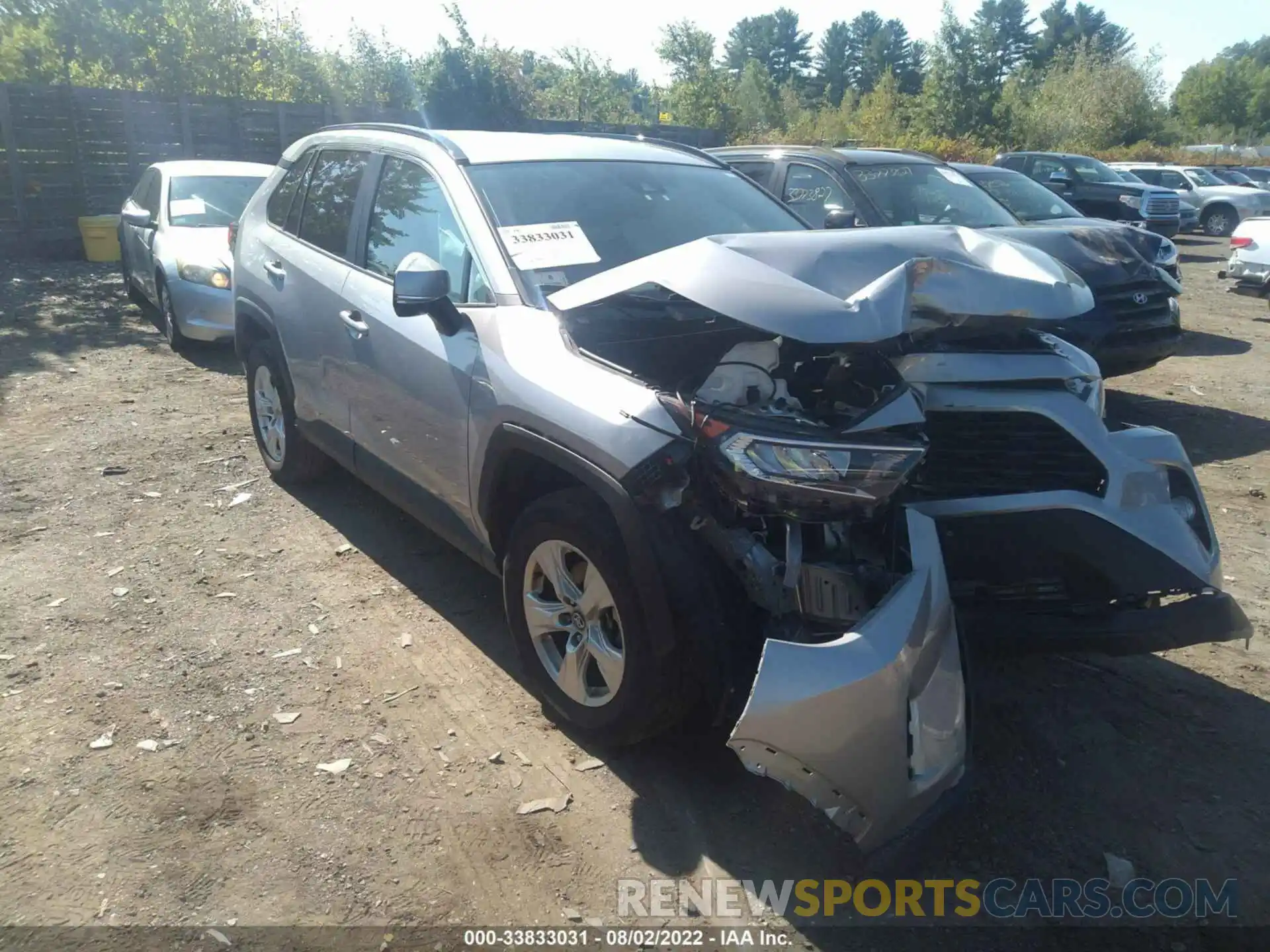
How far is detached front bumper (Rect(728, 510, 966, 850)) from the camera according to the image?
2.32m

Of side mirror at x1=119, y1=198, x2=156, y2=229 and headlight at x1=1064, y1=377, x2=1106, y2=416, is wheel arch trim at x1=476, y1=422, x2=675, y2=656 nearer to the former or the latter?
headlight at x1=1064, y1=377, x2=1106, y2=416

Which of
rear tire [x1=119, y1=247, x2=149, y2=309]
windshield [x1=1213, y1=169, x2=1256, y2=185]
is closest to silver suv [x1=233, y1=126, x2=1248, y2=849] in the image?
rear tire [x1=119, y1=247, x2=149, y2=309]

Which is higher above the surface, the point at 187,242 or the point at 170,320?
the point at 187,242

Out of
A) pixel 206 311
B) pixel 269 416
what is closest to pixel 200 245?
pixel 206 311

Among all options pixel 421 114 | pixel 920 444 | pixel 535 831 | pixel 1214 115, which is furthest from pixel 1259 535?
pixel 1214 115

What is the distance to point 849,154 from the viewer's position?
7.80 m

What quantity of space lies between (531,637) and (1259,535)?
3924 millimetres

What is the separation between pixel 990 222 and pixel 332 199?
5367 mm

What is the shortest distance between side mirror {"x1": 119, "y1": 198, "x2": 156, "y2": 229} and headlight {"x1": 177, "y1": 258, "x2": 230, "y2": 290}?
3.75ft

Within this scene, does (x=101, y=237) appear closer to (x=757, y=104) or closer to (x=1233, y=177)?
(x=1233, y=177)

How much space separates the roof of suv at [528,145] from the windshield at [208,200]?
204 inches

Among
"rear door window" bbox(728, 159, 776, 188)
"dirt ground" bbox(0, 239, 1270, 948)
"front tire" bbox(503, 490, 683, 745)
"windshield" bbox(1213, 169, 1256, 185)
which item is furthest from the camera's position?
"windshield" bbox(1213, 169, 1256, 185)

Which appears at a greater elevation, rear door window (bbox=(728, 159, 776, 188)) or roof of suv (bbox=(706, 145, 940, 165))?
roof of suv (bbox=(706, 145, 940, 165))

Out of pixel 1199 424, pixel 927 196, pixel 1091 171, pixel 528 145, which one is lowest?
pixel 1199 424
